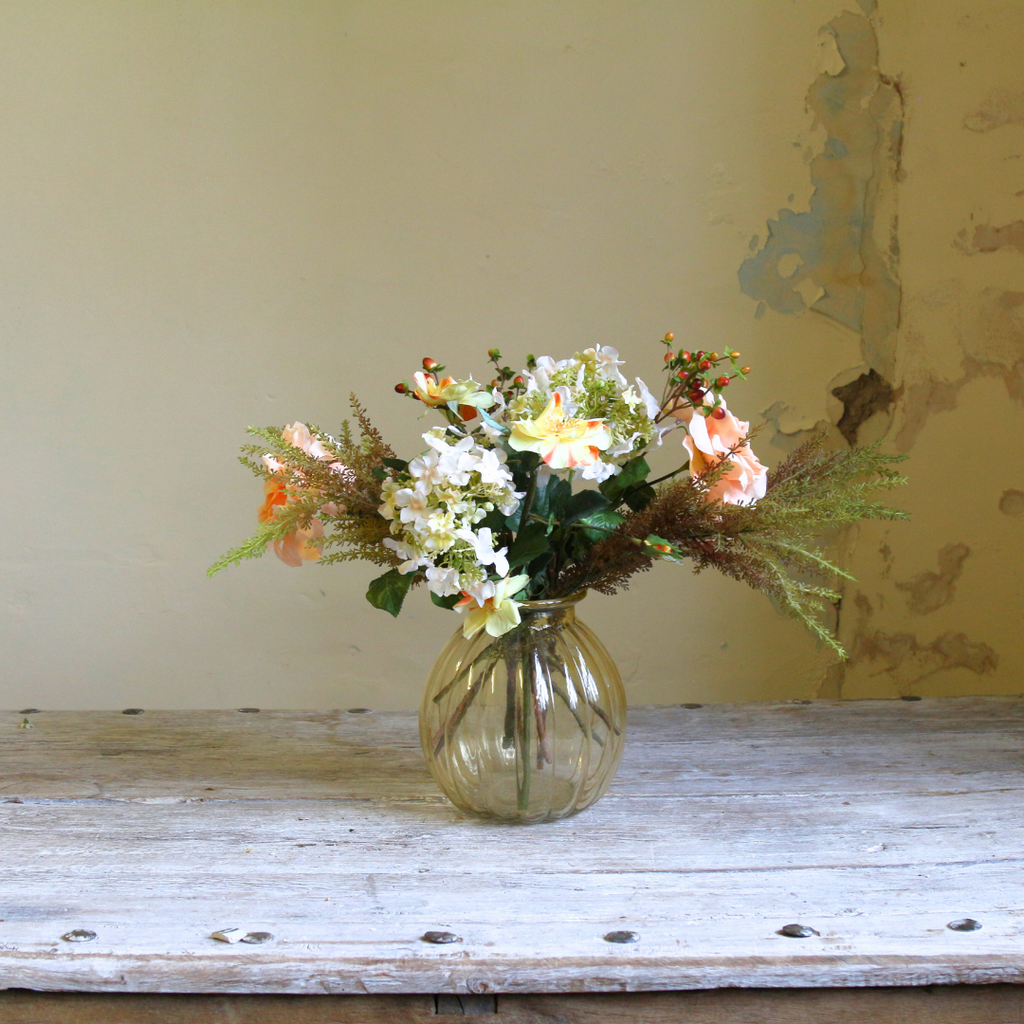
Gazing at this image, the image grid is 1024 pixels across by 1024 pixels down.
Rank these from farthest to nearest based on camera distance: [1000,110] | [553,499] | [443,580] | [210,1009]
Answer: [1000,110] → [553,499] → [443,580] → [210,1009]

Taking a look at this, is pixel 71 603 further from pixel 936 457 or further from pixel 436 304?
pixel 936 457

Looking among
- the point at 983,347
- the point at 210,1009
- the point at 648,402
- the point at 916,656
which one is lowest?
the point at 210,1009

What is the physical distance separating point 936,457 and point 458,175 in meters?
1.03

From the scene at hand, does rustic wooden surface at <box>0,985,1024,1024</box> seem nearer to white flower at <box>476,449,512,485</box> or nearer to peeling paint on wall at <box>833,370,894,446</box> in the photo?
white flower at <box>476,449,512,485</box>

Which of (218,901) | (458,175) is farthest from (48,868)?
(458,175)

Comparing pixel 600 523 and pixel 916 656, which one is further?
pixel 916 656

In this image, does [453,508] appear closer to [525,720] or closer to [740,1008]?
[525,720]

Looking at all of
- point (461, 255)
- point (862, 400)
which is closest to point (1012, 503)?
point (862, 400)

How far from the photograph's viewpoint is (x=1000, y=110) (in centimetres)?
175

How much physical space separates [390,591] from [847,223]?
127cm

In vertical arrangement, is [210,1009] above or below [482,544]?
below

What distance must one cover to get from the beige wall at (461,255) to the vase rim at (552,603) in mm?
910

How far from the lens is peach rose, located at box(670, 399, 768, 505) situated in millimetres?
912

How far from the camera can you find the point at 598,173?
5.93ft
